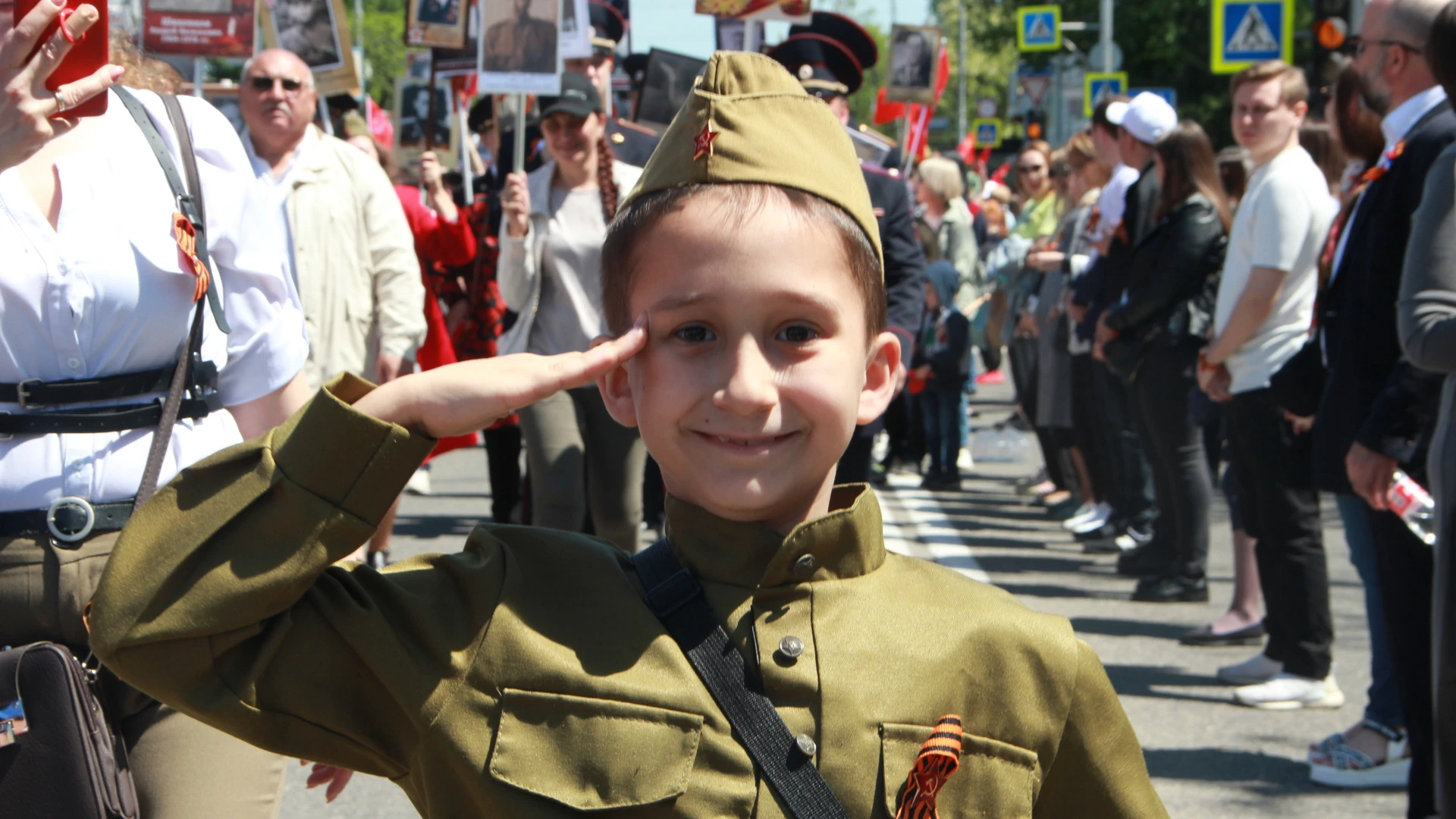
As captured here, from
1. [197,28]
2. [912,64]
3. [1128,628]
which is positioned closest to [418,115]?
[912,64]

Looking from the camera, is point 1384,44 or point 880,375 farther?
point 1384,44

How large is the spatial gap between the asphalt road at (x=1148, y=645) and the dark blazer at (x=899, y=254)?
1585 mm

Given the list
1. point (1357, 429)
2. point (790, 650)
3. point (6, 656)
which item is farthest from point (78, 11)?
point (1357, 429)

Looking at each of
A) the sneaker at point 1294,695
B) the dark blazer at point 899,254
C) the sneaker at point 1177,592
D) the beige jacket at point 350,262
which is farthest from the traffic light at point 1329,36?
the beige jacket at point 350,262

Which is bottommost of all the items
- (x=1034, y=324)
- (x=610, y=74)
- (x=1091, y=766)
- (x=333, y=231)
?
(x=1034, y=324)

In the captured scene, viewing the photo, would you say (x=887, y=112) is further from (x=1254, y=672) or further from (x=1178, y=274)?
(x=1254, y=672)

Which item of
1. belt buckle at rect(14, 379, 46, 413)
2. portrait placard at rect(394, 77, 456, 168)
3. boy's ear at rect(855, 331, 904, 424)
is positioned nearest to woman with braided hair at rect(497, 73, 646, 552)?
belt buckle at rect(14, 379, 46, 413)

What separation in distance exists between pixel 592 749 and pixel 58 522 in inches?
44.1

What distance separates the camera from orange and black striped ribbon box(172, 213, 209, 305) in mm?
2701

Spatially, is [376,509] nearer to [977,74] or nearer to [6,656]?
[6,656]

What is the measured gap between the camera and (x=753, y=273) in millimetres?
1953

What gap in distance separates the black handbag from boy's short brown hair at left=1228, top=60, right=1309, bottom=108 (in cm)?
545

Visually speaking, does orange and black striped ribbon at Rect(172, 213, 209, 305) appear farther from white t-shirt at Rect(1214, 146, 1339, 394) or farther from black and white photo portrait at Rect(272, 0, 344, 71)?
black and white photo portrait at Rect(272, 0, 344, 71)

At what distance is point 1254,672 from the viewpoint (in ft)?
21.0
